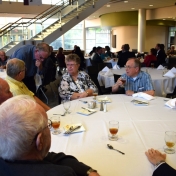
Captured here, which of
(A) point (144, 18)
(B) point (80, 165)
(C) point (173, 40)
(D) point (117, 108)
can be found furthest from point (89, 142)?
(C) point (173, 40)

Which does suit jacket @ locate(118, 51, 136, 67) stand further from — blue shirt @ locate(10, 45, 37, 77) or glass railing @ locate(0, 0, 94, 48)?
glass railing @ locate(0, 0, 94, 48)

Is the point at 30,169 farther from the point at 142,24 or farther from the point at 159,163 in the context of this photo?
the point at 142,24

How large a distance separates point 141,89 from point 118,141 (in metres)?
1.83

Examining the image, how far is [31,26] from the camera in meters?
10.2

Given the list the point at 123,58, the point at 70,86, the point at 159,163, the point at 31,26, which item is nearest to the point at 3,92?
the point at 70,86

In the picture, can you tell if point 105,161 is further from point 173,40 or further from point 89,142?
point 173,40

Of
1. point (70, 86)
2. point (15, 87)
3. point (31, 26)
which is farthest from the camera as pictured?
point (31, 26)

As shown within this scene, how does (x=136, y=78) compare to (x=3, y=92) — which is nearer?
(x=3, y=92)

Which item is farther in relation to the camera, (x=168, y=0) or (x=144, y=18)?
(x=144, y=18)

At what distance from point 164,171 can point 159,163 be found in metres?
0.07

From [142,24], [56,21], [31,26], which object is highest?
[142,24]

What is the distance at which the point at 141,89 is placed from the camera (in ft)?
10.9

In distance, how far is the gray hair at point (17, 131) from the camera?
3.08 feet

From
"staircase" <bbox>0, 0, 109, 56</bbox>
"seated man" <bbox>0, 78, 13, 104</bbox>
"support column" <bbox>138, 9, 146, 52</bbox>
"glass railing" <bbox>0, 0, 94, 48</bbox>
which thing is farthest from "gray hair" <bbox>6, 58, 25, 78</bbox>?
"support column" <bbox>138, 9, 146, 52</bbox>
